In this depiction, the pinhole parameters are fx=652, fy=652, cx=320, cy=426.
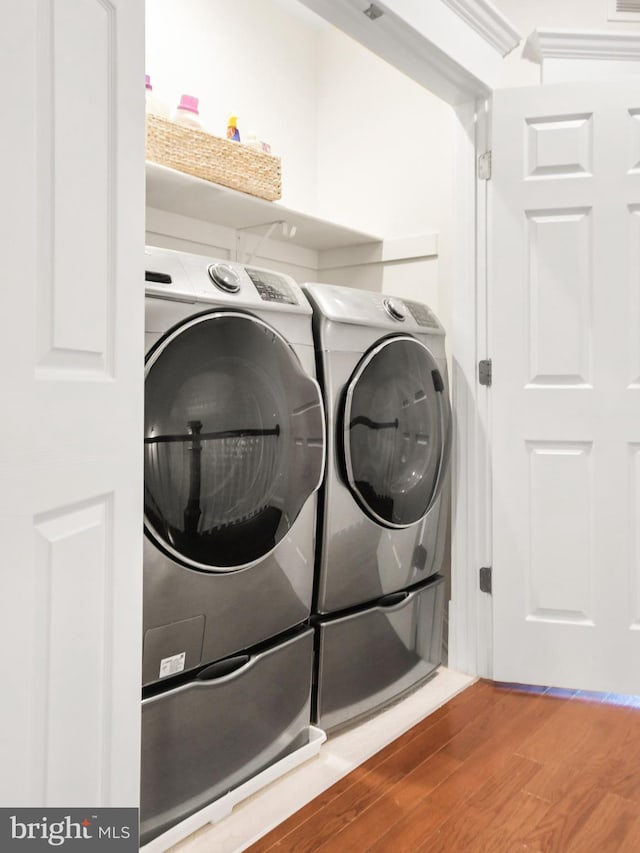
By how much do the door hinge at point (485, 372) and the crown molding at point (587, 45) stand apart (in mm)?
1079

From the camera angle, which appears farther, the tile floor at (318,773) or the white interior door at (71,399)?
the tile floor at (318,773)

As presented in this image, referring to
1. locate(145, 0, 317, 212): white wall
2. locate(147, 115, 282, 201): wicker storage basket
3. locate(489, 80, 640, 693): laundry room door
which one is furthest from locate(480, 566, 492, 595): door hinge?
locate(145, 0, 317, 212): white wall

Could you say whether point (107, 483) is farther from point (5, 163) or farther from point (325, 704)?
point (325, 704)

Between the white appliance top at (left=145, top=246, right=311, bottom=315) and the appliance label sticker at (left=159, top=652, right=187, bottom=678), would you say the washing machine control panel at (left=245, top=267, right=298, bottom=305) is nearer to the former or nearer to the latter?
the white appliance top at (left=145, top=246, right=311, bottom=315)

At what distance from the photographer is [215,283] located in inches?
55.0

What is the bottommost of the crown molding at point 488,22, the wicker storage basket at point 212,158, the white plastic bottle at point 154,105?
the wicker storage basket at point 212,158

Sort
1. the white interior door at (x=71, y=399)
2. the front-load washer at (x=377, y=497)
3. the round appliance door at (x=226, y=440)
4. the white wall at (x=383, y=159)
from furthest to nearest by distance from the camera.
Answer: the white wall at (x=383, y=159) → the front-load washer at (x=377, y=497) → the round appliance door at (x=226, y=440) → the white interior door at (x=71, y=399)

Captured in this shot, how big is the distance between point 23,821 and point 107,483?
416mm

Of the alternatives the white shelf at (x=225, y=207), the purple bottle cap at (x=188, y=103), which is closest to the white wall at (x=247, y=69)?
the purple bottle cap at (x=188, y=103)

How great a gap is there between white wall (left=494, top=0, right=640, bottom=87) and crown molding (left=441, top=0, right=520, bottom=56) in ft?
0.49

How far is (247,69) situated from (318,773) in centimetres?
240

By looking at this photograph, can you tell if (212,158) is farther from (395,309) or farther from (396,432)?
(396,432)

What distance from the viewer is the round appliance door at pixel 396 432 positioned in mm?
1730

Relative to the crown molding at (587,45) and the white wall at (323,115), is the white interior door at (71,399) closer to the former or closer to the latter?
the white wall at (323,115)
